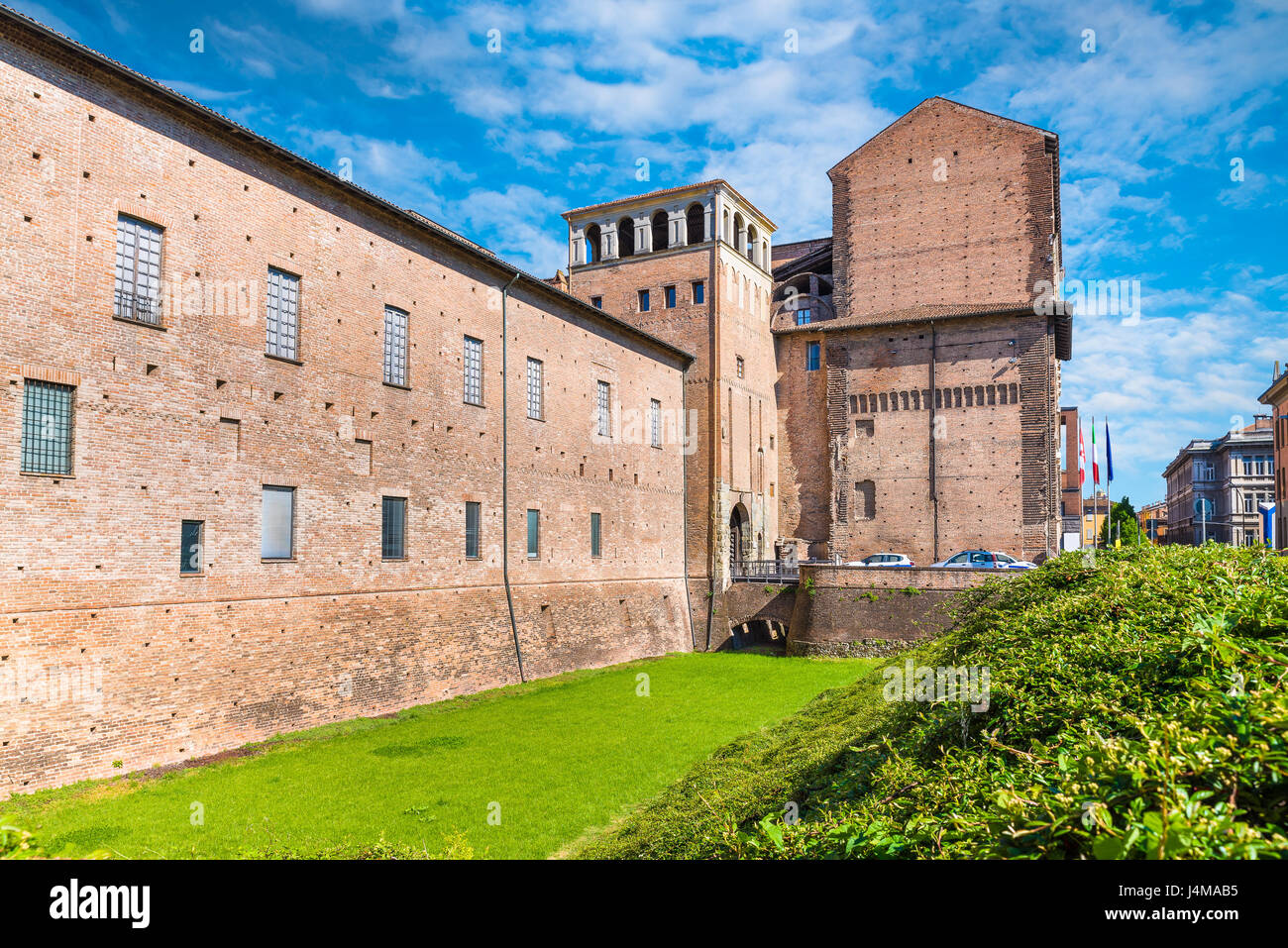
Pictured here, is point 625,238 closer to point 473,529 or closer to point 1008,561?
point 473,529

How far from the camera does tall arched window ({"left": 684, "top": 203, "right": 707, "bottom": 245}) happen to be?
3703 cm

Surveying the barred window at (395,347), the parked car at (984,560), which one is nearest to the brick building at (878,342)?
the parked car at (984,560)

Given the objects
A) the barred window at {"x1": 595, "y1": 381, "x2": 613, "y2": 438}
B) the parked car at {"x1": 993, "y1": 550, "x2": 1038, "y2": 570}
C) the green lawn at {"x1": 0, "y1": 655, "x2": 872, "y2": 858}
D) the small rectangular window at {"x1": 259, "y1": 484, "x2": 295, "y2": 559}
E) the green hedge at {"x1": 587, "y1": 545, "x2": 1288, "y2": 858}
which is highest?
the barred window at {"x1": 595, "y1": 381, "x2": 613, "y2": 438}

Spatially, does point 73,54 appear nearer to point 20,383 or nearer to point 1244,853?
point 20,383

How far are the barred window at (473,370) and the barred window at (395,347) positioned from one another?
8.14 ft

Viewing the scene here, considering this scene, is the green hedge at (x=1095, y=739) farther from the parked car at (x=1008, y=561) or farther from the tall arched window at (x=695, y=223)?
the tall arched window at (x=695, y=223)

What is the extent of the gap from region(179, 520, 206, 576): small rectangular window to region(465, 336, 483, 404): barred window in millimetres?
9042

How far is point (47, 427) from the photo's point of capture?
13984 mm

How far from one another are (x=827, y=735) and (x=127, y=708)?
39.0 ft

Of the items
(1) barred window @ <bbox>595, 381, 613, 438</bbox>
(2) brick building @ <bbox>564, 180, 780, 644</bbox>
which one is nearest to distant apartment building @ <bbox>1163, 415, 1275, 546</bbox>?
(2) brick building @ <bbox>564, 180, 780, 644</bbox>

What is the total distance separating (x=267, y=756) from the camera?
15469mm

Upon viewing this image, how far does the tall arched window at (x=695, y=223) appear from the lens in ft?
121

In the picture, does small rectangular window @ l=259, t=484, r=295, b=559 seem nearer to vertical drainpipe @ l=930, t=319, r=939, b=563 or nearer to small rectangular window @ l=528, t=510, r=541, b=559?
small rectangular window @ l=528, t=510, r=541, b=559

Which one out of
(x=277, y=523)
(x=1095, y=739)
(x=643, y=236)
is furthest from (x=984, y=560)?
(x=1095, y=739)
